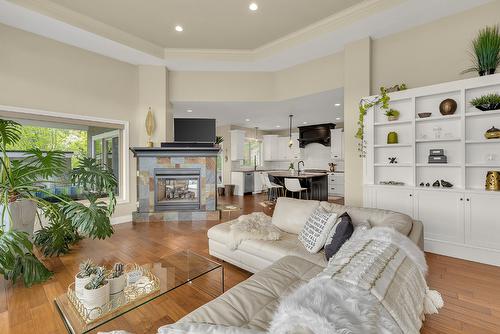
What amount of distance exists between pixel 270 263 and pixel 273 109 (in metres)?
4.54

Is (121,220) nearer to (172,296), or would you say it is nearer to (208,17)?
(172,296)

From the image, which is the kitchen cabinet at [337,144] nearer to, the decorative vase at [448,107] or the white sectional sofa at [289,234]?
the decorative vase at [448,107]

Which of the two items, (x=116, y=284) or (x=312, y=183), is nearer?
(x=116, y=284)

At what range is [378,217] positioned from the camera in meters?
2.29

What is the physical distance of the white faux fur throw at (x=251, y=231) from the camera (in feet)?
8.25

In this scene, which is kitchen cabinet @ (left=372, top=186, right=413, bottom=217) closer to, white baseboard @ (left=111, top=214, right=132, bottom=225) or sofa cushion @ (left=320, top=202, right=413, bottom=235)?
sofa cushion @ (left=320, top=202, right=413, bottom=235)

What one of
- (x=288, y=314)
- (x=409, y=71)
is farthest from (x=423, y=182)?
(x=288, y=314)

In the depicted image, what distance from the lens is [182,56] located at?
15.3 ft

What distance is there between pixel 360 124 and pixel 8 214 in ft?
15.1

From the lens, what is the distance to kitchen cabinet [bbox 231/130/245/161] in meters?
8.48

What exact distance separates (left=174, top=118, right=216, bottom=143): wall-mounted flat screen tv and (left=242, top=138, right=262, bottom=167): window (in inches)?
142

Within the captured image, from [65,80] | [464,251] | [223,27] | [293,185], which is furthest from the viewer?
[293,185]

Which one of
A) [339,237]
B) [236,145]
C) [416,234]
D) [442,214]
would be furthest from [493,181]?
[236,145]

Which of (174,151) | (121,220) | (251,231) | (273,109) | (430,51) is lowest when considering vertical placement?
(121,220)
